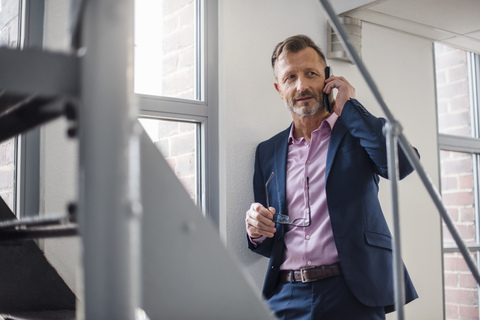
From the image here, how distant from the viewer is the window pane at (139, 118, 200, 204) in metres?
2.17

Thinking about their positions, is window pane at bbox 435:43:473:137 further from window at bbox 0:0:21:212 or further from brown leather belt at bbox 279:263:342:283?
window at bbox 0:0:21:212

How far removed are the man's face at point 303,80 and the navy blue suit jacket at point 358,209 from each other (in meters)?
0.13

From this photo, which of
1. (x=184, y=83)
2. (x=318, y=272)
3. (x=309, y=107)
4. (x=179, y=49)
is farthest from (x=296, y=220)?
(x=179, y=49)

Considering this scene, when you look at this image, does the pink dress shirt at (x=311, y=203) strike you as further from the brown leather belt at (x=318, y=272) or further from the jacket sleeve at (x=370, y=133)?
the jacket sleeve at (x=370, y=133)

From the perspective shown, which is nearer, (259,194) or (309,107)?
(309,107)

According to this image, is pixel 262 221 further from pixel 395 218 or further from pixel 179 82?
pixel 395 218

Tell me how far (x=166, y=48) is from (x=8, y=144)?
733mm

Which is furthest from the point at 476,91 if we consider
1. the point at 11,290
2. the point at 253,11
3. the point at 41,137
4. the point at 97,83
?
the point at 97,83

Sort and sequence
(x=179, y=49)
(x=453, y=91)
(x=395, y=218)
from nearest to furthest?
(x=395, y=218) < (x=179, y=49) < (x=453, y=91)

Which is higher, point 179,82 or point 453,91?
point 453,91

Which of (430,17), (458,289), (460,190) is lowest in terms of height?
(458,289)

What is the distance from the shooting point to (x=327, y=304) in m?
1.77

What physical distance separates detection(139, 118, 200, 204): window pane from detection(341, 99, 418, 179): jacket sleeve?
25.6 inches

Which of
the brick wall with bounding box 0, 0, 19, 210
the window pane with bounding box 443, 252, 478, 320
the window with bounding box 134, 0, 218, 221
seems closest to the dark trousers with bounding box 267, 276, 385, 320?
the window with bounding box 134, 0, 218, 221
